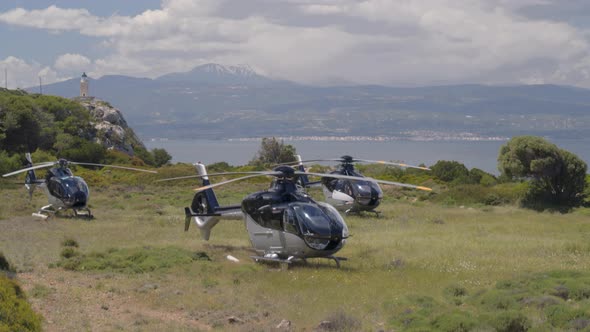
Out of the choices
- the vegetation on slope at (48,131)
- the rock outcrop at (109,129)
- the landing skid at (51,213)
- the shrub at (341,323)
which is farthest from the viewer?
the rock outcrop at (109,129)

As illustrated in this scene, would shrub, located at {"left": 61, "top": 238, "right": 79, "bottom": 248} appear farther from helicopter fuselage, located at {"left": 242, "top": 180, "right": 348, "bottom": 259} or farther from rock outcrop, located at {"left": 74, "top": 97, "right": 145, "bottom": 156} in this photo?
rock outcrop, located at {"left": 74, "top": 97, "right": 145, "bottom": 156}

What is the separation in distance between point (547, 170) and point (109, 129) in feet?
193

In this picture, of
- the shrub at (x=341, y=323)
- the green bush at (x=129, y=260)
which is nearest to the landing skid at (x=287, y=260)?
the green bush at (x=129, y=260)

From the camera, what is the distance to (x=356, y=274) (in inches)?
683

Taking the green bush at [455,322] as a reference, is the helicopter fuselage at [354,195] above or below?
above

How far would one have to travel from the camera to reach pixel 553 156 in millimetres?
35062

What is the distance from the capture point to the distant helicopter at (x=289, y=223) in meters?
18.0

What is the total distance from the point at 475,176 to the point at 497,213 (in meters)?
18.2

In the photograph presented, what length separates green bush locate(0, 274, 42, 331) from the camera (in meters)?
9.70

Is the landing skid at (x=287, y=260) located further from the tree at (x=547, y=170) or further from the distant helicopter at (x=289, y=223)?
the tree at (x=547, y=170)

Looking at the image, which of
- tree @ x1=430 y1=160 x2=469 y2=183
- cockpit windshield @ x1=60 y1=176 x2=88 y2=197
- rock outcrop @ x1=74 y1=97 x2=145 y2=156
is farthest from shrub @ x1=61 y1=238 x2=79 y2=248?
rock outcrop @ x1=74 y1=97 x2=145 y2=156

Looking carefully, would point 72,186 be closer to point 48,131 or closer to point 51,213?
point 51,213

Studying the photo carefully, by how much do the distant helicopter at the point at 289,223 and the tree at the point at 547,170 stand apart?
19671 millimetres

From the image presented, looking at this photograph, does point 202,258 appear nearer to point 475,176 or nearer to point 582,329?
point 582,329
